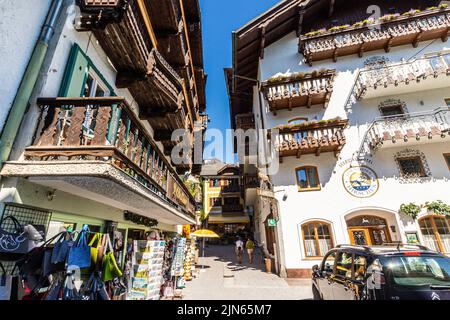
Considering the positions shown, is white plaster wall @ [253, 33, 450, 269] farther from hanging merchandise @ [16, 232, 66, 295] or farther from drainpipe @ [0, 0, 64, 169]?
drainpipe @ [0, 0, 64, 169]

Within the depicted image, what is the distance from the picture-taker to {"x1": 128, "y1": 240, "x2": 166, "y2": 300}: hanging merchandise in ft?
19.9

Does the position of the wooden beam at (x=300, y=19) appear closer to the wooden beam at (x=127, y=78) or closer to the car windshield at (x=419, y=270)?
the wooden beam at (x=127, y=78)

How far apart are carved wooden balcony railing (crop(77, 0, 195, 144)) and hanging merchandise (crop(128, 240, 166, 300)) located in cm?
426

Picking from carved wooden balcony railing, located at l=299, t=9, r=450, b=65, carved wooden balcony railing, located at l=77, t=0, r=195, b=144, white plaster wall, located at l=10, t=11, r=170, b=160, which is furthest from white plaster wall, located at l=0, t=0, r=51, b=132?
carved wooden balcony railing, located at l=299, t=9, r=450, b=65

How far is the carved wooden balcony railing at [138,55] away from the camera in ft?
12.6

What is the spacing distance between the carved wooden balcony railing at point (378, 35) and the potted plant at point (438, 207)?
1027 centimetres

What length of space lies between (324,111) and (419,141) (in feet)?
17.5

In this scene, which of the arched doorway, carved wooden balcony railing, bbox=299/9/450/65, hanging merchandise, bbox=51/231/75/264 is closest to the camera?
hanging merchandise, bbox=51/231/75/264

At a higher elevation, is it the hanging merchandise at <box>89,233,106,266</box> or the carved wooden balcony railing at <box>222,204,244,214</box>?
the carved wooden balcony railing at <box>222,204,244,214</box>

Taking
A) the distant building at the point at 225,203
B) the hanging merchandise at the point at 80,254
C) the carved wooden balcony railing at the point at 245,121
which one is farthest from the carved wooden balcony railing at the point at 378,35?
the distant building at the point at 225,203

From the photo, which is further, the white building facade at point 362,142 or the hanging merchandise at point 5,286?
the white building facade at point 362,142

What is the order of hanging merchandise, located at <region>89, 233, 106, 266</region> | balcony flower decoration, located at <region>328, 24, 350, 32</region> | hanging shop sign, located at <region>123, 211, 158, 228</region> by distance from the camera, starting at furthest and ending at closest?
balcony flower decoration, located at <region>328, 24, 350, 32</region> < hanging shop sign, located at <region>123, 211, 158, 228</region> < hanging merchandise, located at <region>89, 233, 106, 266</region>

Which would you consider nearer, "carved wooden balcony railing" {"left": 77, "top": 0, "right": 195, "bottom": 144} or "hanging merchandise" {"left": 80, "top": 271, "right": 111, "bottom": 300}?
"hanging merchandise" {"left": 80, "top": 271, "right": 111, "bottom": 300}

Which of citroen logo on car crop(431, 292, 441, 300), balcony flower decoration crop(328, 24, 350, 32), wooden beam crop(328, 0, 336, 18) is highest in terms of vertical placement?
wooden beam crop(328, 0, 336, 18)
